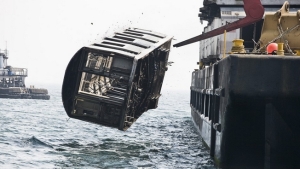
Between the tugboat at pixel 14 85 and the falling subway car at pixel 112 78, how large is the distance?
80.6 m

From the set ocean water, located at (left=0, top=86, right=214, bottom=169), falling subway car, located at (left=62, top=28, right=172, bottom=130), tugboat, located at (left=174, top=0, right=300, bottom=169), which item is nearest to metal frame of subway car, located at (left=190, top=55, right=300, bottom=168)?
tugboat, located at (left=174, top=0, right=300, bottom=169)

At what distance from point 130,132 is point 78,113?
40.2ft

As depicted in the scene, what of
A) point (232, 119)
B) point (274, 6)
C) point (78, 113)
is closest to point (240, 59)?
point (232, 119)

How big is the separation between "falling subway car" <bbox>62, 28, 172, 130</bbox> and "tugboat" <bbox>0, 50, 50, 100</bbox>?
80.6 meters

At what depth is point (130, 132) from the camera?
37.8 m

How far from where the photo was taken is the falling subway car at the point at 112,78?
24.4 metres

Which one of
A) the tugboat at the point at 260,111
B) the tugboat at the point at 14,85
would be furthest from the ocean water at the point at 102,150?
the tugboat at the point at 14,85

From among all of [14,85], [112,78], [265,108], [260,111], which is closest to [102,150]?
[112,78]

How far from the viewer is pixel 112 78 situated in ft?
81.8

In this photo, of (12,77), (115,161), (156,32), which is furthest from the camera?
(12,77)

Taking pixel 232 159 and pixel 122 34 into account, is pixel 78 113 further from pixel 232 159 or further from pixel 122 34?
pixel 232 159

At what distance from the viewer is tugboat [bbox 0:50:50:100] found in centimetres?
10506

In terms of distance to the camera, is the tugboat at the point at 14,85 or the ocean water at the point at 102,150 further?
the tugboat at the point at 14,85

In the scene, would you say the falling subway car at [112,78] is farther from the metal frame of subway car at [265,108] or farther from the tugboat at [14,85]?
the tugboat at [14,85]
